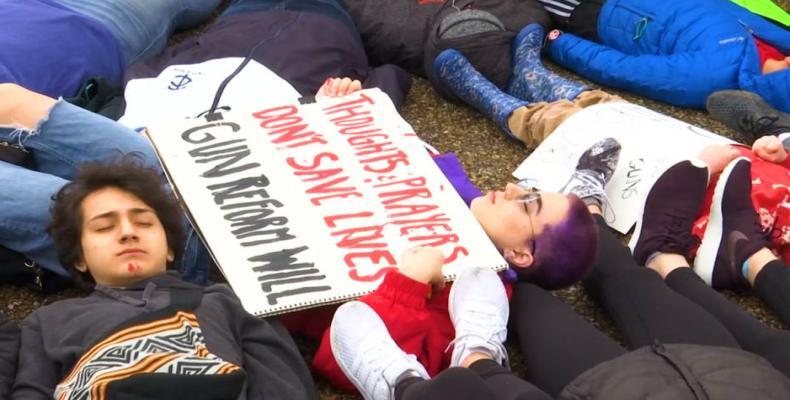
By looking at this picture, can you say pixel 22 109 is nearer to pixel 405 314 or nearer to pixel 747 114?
pixel 405 314

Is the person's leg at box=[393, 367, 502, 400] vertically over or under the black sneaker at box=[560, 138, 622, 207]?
over

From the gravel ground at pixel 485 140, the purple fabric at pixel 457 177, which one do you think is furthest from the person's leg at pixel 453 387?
the purple fabric at pixel 457 177

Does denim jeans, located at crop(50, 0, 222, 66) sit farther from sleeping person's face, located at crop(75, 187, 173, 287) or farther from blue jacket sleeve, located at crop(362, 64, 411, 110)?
sleeping person's face, located at crop(75, 187, 173, 287)

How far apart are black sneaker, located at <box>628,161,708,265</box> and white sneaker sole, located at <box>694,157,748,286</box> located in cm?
3

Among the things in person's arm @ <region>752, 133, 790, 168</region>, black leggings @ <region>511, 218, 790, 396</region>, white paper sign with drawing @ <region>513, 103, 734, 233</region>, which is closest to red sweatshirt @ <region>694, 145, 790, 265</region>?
person's arm @ <region>752, 133, 790, 168</region>

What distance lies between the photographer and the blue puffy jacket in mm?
2602

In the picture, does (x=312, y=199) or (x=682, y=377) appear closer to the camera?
(x=682, y=377)

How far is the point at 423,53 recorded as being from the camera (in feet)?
9.01

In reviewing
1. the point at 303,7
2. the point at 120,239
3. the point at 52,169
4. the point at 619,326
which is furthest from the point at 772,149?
the point at 52,169

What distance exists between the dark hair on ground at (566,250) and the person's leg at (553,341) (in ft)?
0.14

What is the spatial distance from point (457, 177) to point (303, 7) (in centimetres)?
85

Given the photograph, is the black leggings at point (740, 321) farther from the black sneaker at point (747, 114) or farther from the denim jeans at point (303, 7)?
the denim jeans at point (303, 7)

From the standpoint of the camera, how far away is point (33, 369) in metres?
1.47

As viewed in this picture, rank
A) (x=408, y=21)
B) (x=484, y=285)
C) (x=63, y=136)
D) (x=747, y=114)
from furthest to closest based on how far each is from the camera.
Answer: (x=408, y=21), (x=747, y=114), (x=63, y=136), (x=484, y=285)
